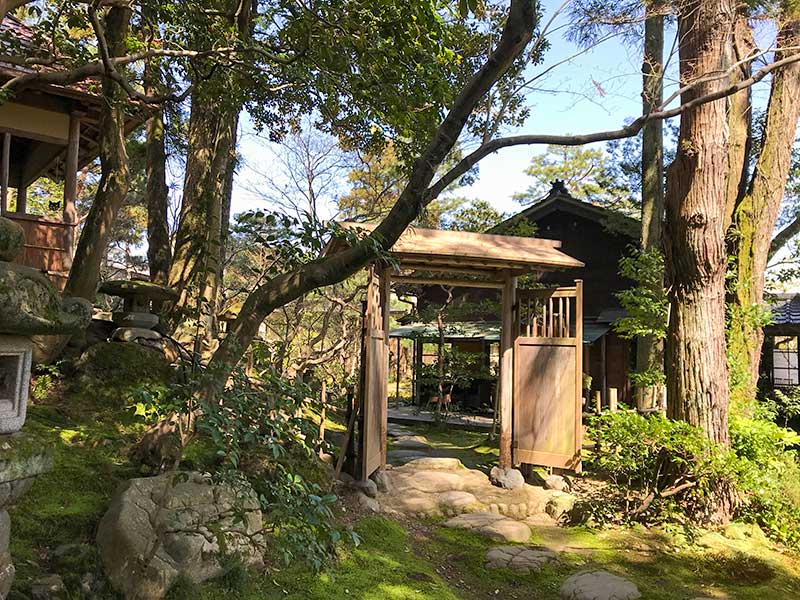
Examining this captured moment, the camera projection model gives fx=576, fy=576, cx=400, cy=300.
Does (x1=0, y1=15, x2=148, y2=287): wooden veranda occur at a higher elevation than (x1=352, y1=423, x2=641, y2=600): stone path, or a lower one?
higher

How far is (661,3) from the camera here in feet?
23.6

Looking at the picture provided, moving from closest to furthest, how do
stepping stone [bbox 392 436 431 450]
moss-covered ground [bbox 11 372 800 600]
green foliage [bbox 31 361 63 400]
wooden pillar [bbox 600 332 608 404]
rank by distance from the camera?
moss-covered ground [bbox 11 372 800 600] < green foliage [bbox 31 361 63 400] < stepping stone [bbox 392 436 431 450] < wooden pillar [bbox 600 332 608 404]

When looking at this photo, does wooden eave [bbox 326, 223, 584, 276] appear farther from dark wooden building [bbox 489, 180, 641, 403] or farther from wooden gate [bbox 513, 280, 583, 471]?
dark wooden building [bbox 489, 180, 641, 403]

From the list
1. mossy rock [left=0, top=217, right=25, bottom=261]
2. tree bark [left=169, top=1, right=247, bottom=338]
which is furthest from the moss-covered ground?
tree bark [left=169, top=1, right=247, bottom=338]

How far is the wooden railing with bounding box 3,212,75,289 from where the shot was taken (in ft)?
28.5

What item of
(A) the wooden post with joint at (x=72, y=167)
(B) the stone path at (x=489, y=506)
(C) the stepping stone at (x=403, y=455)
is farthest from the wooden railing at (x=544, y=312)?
(A) the wooden post with joint at (x=72, y=167)

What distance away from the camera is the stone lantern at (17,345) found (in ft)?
8.66

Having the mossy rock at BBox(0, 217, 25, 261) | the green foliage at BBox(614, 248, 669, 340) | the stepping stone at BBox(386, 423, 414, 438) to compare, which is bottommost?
the stepping stone at BBox(386, 423, 414, 438)

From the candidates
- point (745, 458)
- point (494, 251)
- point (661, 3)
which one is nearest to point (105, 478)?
point (494, 251)

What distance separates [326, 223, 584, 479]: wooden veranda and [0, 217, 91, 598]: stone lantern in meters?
4.28

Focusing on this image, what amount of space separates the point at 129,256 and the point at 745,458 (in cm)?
2439

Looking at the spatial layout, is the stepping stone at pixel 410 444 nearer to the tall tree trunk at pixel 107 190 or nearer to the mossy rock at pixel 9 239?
the tall tree trunk at pixel 107 190

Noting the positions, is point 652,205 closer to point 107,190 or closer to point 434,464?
point 434,464


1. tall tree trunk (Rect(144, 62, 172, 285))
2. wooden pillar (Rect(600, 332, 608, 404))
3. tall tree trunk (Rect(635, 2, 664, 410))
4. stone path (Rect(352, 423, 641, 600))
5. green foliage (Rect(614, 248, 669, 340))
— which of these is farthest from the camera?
wooden pillar (Rect(600, 332, 608, 404))
